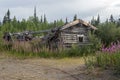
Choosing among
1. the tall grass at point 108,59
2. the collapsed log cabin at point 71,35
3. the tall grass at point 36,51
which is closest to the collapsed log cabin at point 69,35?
the collapsed log cabin at point 71,35

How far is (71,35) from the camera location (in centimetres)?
2673

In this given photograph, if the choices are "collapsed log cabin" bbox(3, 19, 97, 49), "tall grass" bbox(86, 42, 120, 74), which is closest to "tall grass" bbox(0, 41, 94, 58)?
"collapsed log cabin" bbox(3, 19, 97, 49)

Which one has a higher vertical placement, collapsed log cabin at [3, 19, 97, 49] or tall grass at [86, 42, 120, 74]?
collapsed log cabin at [3, 19, 97, 49]

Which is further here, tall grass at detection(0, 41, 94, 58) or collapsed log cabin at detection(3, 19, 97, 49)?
collapsed log cabin at detection(3, 19, 97, 49)

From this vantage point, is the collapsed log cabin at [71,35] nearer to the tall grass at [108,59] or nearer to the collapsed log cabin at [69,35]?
the collapsed log cabin at [69,35]

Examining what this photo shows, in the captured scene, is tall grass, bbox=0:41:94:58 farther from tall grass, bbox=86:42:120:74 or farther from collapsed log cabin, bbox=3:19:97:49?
tall grass, bbox=86:42:120:74

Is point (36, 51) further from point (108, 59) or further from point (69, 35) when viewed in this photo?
point (108, 59)

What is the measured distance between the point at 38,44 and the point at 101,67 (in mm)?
12204

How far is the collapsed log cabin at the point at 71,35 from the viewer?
25.8m

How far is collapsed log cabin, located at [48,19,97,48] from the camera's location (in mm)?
25844

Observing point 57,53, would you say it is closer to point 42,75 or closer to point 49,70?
point 49,70

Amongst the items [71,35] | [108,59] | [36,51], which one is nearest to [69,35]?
[71,35]

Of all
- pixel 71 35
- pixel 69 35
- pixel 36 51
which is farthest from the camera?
Result: pixel 71 35

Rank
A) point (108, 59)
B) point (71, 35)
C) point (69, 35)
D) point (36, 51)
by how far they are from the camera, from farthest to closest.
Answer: point (71, 35) → point (69, 35) → point (36, 51) → point (108, 59)
